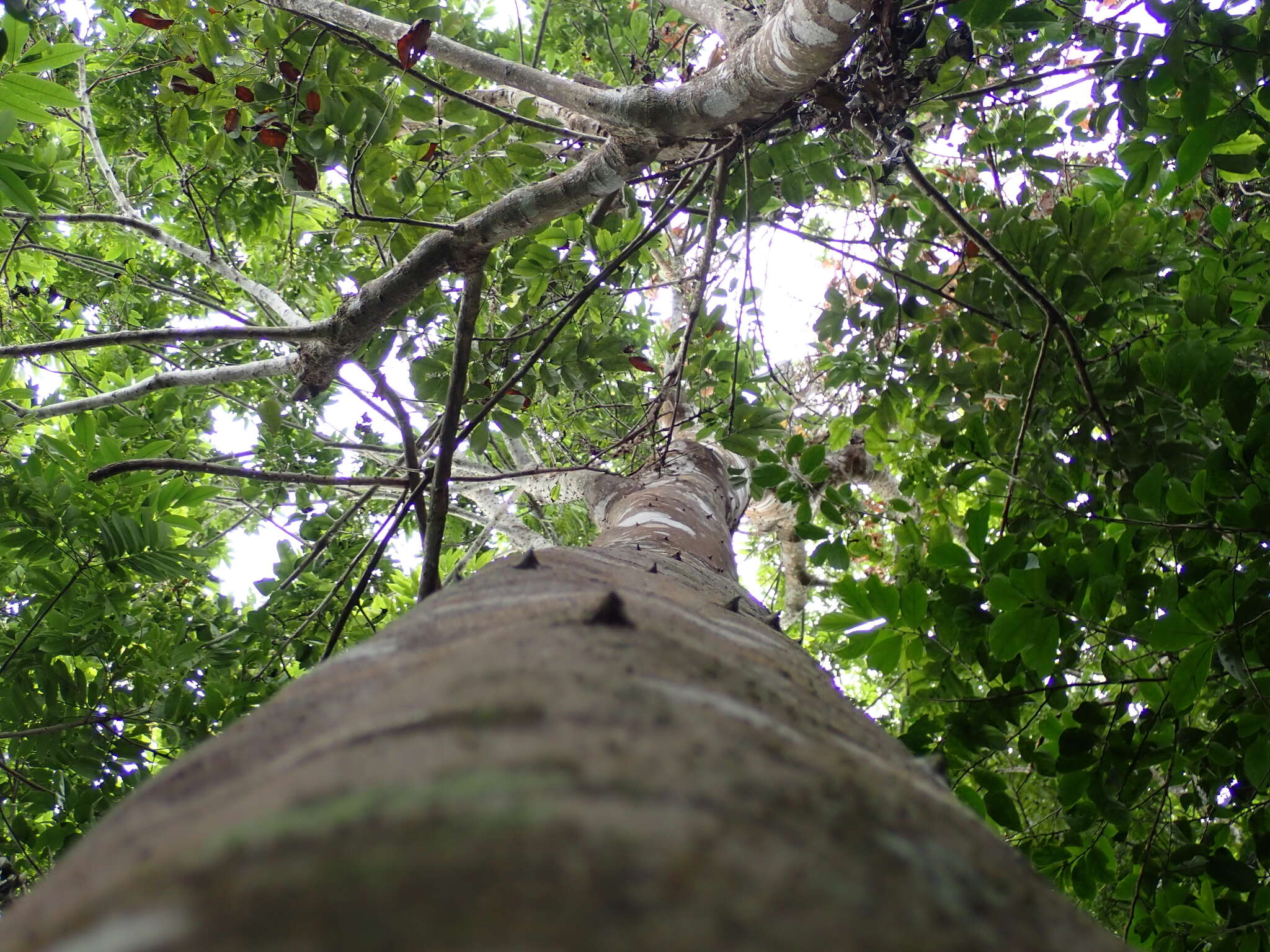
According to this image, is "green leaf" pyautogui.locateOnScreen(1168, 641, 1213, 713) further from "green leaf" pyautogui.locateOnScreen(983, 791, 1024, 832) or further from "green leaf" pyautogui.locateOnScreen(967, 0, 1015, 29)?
"green leaf" pyautogui.locateOnScreen(967, 0, 1015, 29)

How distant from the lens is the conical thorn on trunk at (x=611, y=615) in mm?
660

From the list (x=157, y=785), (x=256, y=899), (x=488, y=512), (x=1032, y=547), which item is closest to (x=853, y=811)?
(x=256, y=899)

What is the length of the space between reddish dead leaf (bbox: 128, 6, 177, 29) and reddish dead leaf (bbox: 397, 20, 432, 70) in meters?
0.87

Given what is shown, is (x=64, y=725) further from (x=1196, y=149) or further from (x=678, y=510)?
(x=1196, y=149)

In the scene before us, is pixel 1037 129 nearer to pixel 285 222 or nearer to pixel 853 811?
pixel 853 811

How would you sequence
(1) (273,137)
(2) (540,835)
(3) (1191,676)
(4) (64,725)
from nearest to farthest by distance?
(2) (540,835) → (3) (1191,676) → (1) (273,137) → (4) (64,725)

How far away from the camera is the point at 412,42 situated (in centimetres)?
186

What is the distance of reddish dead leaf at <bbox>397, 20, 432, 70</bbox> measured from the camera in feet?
6.02

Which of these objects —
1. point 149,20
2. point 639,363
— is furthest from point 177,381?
point 639,363

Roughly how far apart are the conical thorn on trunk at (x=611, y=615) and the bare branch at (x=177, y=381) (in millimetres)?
1824

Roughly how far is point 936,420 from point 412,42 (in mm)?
1905

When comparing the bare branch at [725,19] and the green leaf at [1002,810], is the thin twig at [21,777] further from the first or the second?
the bare branch at [725,19]

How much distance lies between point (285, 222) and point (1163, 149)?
4.52 meters

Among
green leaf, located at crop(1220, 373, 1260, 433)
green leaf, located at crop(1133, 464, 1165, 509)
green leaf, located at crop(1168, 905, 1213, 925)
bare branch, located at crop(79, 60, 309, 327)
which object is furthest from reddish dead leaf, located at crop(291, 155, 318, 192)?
green leaf, located at crop(1168, 905, 1213, 925)
